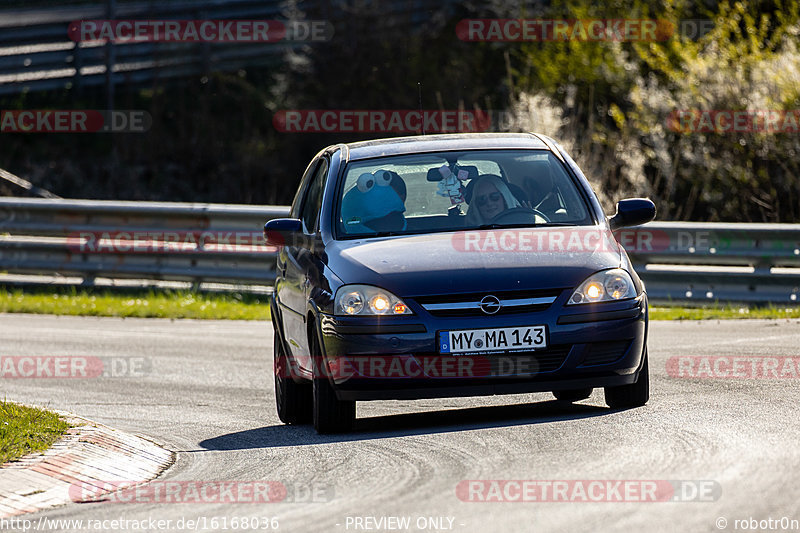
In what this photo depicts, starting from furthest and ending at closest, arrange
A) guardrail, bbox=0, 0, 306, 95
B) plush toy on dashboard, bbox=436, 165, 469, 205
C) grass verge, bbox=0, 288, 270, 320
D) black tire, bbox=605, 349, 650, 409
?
guardrail, bbox=0, 0, 306, 95 < grass verge, bbox=0, 288, 270, 320 < plush toy on dashboard, bbox=436, 165, 469, 205 < black tire, bbox=605, 349, 650, 409

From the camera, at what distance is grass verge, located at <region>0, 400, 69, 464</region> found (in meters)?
8.00

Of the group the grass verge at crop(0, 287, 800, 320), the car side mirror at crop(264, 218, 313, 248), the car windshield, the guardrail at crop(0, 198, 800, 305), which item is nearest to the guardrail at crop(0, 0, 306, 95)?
the guardrail at crop(0, 198, 800, 305)

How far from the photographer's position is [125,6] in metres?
33.3

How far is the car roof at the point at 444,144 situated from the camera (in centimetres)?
954

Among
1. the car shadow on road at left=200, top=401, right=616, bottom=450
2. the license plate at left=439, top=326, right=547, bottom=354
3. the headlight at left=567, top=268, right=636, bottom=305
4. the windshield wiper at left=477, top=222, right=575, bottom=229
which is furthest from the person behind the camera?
the windshield wiper at left=477, top=222, right=575, bottom=229

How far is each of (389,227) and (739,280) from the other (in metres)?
8.03

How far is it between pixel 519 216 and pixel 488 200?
0.23 metres

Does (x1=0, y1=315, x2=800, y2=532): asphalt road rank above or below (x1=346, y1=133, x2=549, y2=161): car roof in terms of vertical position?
below

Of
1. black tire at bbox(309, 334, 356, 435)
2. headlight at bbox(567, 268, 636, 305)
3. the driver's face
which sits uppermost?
the driver's face

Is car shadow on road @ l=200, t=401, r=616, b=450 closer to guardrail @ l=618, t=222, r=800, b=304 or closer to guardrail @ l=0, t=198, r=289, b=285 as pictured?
guardrail @ l=618, t=222, r=800, b=304

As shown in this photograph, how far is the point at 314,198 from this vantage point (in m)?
9.95

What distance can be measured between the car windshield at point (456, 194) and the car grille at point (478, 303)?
98 cm

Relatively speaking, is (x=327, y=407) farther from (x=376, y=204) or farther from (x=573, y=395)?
(x=573, y=395)

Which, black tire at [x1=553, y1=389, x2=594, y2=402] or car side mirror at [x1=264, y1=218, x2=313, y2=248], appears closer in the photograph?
car side mirror at [x1=264, y1=218, x2=313, y2=248]
